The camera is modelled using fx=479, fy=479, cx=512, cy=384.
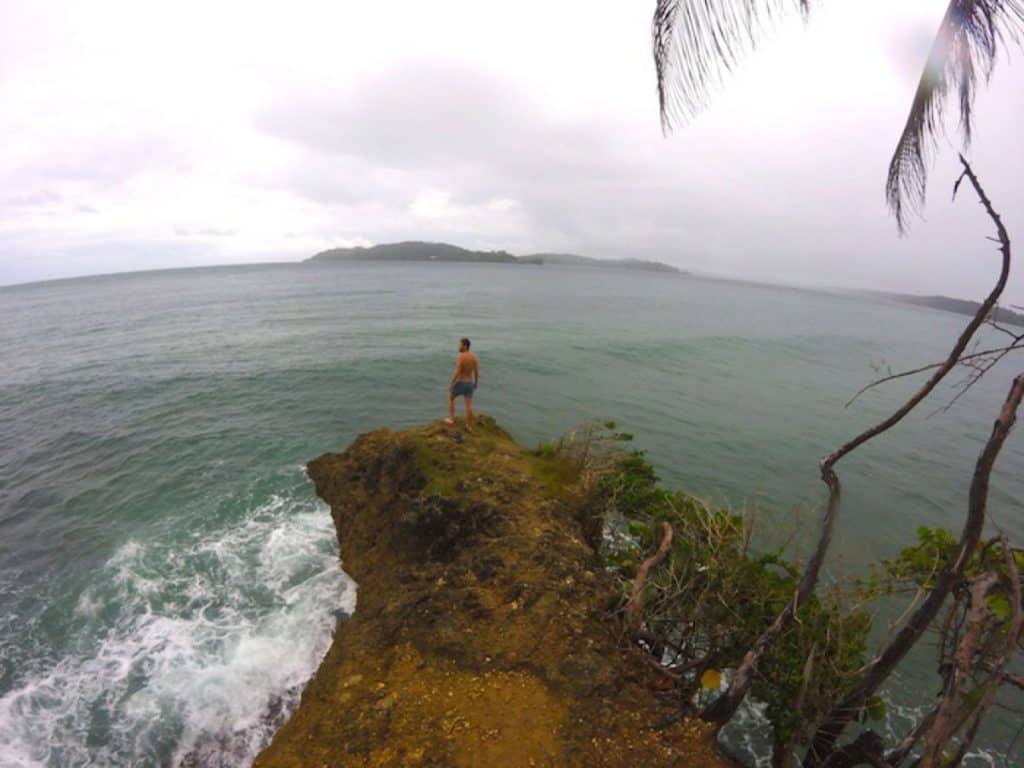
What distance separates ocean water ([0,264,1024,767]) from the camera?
8156 millimetres

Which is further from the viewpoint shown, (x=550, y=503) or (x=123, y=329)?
(x=123, y=329)

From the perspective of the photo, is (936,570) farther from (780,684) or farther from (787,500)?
(787,500)

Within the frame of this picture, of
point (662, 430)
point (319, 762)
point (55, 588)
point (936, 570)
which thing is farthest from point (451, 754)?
point (662, 430)

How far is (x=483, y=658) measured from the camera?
6.58 m

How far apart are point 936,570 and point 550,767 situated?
5265 mm

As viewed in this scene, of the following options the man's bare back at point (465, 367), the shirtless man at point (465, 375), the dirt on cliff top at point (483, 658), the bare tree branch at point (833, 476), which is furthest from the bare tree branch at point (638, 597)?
the man's bare back at point (465, 367)

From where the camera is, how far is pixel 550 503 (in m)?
9.92

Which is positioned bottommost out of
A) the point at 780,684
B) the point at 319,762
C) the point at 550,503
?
the point at 319,762

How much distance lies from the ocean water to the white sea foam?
4 cm

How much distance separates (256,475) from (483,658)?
37.1 feet

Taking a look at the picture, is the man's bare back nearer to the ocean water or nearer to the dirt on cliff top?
the dirt on cliff top

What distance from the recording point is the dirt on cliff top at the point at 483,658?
565 cm

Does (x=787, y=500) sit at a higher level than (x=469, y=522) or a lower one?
lower

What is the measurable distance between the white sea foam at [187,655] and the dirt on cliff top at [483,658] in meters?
1.14
